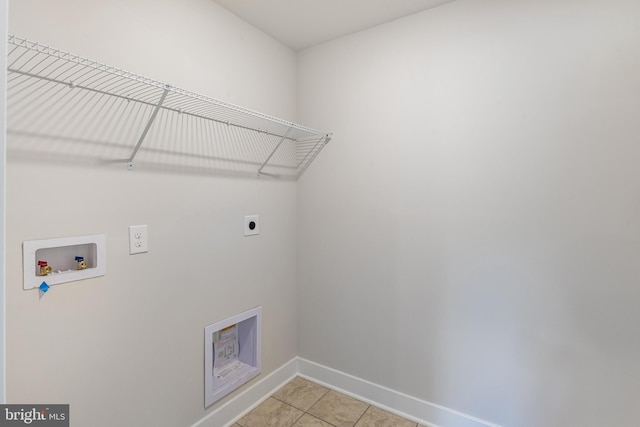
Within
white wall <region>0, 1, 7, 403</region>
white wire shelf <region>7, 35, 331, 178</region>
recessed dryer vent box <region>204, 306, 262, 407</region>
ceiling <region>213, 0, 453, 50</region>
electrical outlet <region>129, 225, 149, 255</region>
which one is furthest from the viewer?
recessed dryer vent box <region>204, 306, 262, 407</region>

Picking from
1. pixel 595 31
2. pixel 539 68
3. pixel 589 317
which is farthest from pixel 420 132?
pixel 589 317

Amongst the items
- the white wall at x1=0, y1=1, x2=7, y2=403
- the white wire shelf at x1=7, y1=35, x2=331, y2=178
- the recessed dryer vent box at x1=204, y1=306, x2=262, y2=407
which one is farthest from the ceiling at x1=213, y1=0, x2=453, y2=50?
the recessed dryer vent box at x1=204, y1=306, x2=262, y2=407

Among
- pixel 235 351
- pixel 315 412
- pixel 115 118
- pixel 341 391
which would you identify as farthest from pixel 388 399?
pixel 115 118

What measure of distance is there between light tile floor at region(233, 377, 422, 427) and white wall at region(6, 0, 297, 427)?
0.23 m

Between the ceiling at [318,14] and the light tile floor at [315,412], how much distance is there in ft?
7.78

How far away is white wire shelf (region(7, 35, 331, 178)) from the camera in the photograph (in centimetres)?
104

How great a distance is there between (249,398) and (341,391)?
614mm

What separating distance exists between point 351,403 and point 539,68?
2.15 m

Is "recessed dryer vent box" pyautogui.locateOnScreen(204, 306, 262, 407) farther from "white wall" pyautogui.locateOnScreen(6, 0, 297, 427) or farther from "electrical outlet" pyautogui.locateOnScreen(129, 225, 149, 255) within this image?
"electrical outlet" pyautogui.locateOnScreen(129, 225, 149, 255)

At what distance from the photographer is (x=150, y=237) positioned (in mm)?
1410

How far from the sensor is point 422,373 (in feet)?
5.94

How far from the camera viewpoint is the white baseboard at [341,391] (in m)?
1.71

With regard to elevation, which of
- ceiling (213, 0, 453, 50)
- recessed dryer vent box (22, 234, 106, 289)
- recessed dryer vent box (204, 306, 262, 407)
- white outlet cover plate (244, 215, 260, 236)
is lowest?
recessed dryer vent box (204, 306, 262, 407)

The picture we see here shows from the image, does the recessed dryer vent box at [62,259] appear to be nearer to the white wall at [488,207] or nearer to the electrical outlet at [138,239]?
the electrical outlet at [138,239]
